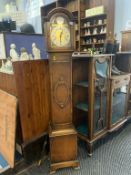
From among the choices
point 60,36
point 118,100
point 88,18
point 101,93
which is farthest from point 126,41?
point 88,18

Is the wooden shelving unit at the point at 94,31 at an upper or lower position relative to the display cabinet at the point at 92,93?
upper

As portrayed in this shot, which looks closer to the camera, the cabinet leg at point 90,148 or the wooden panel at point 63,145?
the wooden panel at point 63,145

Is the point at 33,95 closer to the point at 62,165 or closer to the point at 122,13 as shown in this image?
the point at 62,165

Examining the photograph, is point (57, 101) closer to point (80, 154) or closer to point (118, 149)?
point (80, 154)

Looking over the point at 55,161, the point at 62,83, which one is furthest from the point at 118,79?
the point at 55,161

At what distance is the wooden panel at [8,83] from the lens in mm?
1609

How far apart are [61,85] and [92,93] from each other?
0.40 m

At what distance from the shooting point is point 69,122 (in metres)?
1.73

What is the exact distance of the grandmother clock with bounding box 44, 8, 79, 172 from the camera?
1448 mm

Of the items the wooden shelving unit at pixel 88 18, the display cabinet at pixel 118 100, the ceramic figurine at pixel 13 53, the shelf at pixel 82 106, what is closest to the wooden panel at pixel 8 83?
the ceramic figurine at pixel 13 53

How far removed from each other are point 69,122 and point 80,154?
53cm

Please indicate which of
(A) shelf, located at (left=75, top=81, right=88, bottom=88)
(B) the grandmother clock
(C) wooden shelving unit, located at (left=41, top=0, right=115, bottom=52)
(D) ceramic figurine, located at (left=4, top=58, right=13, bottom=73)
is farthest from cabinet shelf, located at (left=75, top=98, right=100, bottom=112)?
(C) wooden shelving unit, located at (left=41, top=0, right=115, bottom=52)

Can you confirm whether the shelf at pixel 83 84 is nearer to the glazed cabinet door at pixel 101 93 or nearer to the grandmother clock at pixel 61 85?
the glazed cabinet door at pixel 101 93

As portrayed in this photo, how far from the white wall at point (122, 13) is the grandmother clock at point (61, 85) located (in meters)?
3.11
